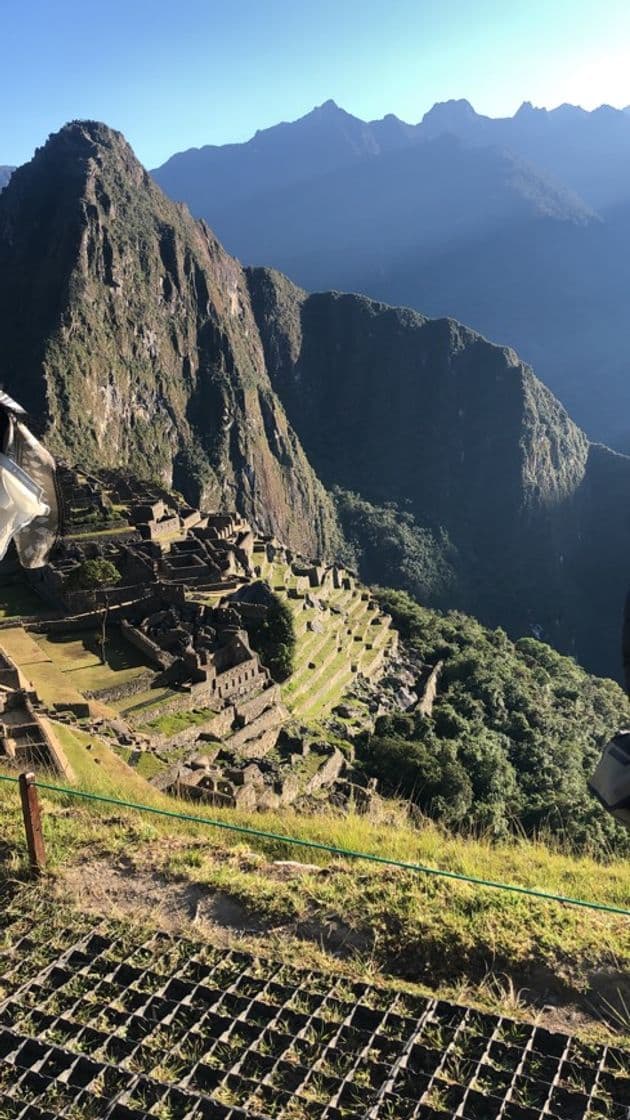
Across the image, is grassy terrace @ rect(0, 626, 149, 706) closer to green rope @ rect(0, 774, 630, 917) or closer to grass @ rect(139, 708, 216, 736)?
grass @ rect(139, 708, 216, 736)

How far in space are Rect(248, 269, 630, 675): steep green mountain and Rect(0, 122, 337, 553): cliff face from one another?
21.4 m

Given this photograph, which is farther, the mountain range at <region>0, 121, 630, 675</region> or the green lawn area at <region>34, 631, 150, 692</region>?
the mountain range at <region>0, 121, 630, 675</region>

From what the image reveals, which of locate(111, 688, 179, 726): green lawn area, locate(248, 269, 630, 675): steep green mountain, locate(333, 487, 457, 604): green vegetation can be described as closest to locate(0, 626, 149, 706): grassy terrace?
locate(111, 688, 179, 726): green lawn area

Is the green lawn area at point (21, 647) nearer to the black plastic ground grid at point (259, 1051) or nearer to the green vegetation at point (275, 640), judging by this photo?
the green vegetation at point (275, 640)

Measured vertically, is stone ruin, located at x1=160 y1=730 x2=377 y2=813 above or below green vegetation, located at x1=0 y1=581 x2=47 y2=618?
below

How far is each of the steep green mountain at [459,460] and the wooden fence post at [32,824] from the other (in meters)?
106

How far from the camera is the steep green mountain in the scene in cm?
12325

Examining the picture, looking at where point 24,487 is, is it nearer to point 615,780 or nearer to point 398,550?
point 615,780

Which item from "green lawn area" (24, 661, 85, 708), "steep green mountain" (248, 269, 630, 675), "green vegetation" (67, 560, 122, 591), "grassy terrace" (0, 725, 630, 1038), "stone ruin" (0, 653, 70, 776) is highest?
"steep green mountain" (248, 269, 630, 675)

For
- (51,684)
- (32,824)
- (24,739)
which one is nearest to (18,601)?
(51,684)

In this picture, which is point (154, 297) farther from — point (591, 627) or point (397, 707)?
point (397, 707)

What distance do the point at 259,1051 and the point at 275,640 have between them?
24.0 m

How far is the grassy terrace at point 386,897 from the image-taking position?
4.08 m

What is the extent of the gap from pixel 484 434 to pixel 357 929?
163608 millimetres
